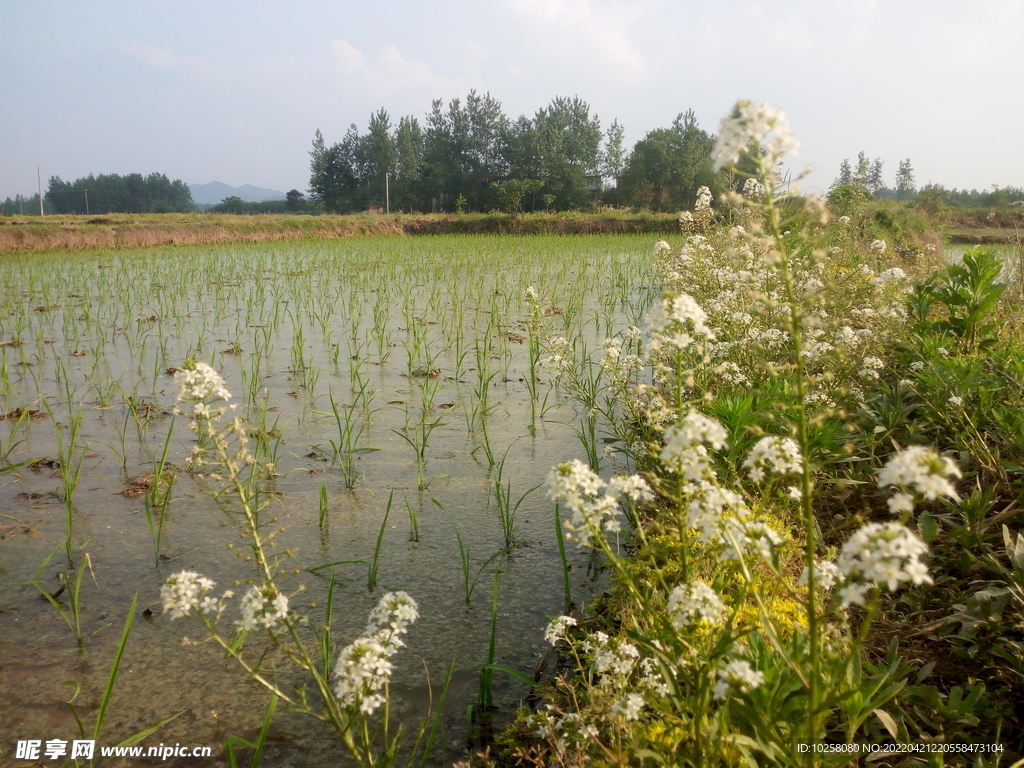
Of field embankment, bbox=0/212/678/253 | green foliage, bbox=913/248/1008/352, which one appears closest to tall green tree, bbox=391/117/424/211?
field embankment, bbox=0/212/678/253

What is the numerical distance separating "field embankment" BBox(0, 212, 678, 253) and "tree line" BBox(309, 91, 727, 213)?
14.0 meters

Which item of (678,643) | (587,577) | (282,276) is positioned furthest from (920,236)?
(678,643)

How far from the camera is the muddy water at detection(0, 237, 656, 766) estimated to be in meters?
1.79

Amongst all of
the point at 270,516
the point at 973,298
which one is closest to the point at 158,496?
the point at 270,516

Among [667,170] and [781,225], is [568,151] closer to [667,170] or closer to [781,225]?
[667,170]

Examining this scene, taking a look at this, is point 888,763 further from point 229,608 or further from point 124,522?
point 124,522

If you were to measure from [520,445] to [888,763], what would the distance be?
239 centimetres

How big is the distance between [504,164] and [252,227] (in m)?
32.5

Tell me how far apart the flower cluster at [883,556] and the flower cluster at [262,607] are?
1049 mm

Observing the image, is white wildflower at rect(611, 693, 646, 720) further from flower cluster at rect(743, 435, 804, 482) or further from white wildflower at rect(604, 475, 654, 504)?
flower cluster at rect(743, 435, 804, 482)

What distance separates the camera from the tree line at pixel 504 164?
42.7 meters

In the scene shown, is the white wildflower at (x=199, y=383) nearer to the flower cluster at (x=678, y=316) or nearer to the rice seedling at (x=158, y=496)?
the flower cluster at (x=678, y=316)

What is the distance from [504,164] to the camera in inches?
1935

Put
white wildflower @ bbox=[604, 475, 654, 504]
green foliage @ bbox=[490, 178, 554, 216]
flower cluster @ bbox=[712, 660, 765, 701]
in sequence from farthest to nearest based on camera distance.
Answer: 1. green foliage @ bbox=[490, 178, 554, 216]
2. white wildflower @ bbox=[604, 475, 654, 504]
3. flower cluster @ bbox=[712, 660, 765, 701]
